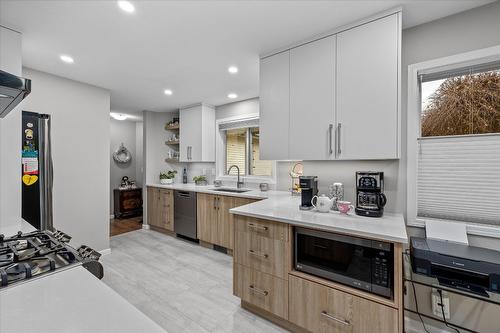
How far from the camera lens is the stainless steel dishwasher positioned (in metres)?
3.81

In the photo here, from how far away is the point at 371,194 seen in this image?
5.97ft

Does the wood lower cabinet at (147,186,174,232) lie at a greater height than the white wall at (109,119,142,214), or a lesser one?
lesser

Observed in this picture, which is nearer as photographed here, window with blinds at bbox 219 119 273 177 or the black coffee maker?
the black coffee maker

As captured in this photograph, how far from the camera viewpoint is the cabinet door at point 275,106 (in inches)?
87.5

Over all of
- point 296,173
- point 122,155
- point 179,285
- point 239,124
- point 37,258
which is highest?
point 239,124

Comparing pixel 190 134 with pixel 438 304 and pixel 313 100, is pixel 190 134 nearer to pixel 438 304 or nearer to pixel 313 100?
pixel 313 100

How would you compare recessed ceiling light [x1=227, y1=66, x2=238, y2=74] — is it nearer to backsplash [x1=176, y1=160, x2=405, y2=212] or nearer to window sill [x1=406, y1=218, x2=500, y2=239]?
backsplash [x1=176, y1=160, x2=405, y2=212]

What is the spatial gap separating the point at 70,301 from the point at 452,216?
2.38m

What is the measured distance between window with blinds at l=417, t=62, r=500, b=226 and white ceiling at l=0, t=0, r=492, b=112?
54cm

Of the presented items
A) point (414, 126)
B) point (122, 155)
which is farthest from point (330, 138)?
point (122, 155)

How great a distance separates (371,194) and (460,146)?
74 centimetres

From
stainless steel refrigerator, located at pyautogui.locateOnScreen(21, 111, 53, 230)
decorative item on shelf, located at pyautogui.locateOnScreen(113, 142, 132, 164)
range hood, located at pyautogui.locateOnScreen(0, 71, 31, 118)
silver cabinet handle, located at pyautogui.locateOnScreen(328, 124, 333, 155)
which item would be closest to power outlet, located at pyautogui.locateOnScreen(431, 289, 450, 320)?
silver cabinet handle, located at pyautogui.locateOnScreen(328, 124, 333, 155)

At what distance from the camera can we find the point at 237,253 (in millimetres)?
2049

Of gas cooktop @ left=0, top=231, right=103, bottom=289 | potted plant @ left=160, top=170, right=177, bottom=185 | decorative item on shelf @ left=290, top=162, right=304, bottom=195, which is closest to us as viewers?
gas cooktop @ left=0, top=231, right=103, bottom=289
